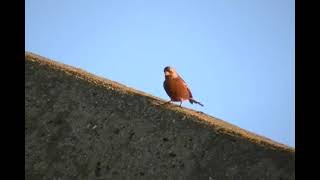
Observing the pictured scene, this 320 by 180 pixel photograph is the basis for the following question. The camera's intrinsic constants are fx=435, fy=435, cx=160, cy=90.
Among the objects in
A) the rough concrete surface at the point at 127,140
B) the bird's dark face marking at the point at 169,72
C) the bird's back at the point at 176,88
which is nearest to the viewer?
the rough concrete surface at the point at 127,140

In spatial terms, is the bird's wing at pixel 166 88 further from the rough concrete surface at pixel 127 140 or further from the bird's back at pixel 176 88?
the rough concrete surface at pixel 127 140

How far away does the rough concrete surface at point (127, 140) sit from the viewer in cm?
2225

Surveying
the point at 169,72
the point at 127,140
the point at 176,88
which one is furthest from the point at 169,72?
the point at 127,140

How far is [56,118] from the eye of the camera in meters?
27.4

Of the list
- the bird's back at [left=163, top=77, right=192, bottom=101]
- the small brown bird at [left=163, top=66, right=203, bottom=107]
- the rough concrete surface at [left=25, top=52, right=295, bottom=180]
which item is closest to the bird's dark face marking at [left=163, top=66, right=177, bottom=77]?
the small brown bird at [left=163, top=66, right=203, bottom=107]

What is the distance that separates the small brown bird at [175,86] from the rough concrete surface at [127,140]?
3.53 feet

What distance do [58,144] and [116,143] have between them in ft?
11.9

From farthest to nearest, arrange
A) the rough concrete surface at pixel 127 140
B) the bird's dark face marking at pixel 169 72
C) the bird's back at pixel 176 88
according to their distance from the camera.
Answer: the bird's dark face marking at pixel 169 72 < the bird's back at pixel 176 88 < the rough concrete surface at pixel 127 140

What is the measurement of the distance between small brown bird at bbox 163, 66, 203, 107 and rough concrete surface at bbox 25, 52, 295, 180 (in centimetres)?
107

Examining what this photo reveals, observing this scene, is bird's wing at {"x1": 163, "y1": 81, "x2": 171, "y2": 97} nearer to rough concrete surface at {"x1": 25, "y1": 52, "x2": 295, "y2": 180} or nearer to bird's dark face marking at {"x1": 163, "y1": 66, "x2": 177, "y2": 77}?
bird's dark face marking at {"x1": 163, "y1": 66, "x2": 177, "y2": 77}

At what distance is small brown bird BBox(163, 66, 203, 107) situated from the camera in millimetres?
24609

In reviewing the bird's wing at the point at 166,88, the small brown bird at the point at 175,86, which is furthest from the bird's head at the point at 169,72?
the bird's wing at the point at 166,88

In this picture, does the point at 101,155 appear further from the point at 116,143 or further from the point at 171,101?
the point at 171,101
